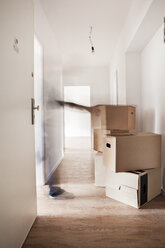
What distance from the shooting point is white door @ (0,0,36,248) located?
0.90m

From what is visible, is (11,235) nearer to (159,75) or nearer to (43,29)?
(159,75)

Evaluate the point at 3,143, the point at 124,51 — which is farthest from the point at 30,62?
the point at 124,51

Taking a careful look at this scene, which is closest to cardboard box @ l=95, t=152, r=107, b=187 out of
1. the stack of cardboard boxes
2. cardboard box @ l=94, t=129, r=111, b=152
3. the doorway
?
cardboard box @ l=94, t=129, r=111, b=152

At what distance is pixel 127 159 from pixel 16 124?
1.07m

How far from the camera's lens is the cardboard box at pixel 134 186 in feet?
5.32

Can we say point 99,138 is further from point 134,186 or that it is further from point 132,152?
point 134,186

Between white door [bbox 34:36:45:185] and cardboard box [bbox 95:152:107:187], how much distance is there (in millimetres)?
636

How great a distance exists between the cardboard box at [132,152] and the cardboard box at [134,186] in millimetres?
73

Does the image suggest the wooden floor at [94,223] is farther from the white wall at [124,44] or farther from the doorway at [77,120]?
the white wall at [124,44]

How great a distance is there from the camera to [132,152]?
5.65ft

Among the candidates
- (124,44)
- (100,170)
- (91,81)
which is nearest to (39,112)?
(91,81)

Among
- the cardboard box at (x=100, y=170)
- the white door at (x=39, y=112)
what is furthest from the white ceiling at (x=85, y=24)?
the cardboard box at (x=100, y=170)

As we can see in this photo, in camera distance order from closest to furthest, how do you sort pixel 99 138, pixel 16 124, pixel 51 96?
pixel 16 124 → pixel 51 96 → pixel 99 138

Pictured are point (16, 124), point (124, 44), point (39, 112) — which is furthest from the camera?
point (124, 44)
